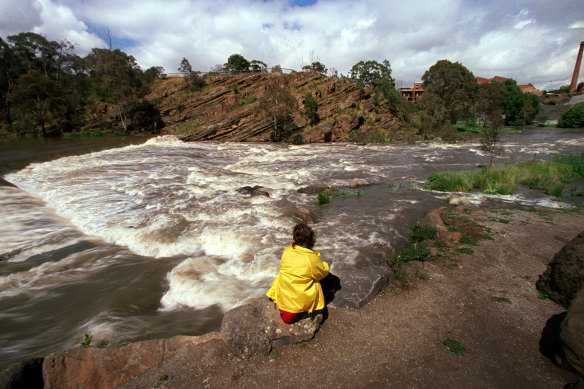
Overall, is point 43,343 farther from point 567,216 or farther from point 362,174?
point 362,174

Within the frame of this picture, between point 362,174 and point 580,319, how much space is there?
14225mm

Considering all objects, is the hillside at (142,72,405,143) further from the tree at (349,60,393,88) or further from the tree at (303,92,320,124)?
the tree at (349,60,393,88)

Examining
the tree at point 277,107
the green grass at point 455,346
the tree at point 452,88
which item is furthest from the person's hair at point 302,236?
the tree at point 452,88

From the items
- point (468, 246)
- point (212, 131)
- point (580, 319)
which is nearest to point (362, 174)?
point (468, 246)

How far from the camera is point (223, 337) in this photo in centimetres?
368

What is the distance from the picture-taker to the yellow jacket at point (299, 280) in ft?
11.5

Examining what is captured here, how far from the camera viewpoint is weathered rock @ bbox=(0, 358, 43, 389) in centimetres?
274


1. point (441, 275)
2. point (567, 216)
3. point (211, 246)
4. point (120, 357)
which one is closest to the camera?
point (120, 357)

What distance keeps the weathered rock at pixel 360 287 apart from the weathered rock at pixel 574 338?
2.37 metres

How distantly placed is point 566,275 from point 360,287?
3206mm

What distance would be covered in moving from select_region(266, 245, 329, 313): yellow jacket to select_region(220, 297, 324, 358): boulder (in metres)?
0.28

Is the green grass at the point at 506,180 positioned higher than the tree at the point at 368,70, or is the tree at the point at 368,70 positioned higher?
the tree at the point at 368,70

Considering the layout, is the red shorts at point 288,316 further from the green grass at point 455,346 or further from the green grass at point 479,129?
the green grass at point 479,129

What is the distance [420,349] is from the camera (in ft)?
12.0
